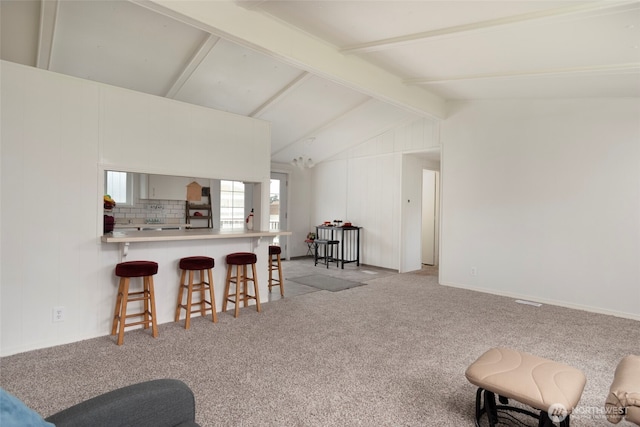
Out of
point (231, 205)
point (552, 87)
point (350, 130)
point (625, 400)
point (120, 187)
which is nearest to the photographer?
point (625, 400)

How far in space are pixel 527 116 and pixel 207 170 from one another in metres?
4.35

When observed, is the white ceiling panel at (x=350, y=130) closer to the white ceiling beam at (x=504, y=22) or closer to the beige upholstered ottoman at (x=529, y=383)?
the white ceiling beam at (x=504, y=22)

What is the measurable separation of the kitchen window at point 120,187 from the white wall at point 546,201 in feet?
15.0

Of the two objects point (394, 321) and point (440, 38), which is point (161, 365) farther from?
point (440, 38)

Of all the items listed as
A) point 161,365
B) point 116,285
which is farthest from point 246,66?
point 161,365

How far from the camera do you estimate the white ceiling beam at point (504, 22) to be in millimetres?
2312

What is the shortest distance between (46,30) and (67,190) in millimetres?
1603

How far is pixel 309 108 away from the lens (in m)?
5.75

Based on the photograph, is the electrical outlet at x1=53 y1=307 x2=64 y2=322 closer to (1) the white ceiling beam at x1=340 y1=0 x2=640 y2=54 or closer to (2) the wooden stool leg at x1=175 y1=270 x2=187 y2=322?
(2) the wooden stool leg at x1=175 y1=270 x2=187 y2=322

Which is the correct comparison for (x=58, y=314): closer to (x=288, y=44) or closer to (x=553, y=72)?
(x=288, y=44)

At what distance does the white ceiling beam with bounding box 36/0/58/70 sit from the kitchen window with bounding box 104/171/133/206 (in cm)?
141

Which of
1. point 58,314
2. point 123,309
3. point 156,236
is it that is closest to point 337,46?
point 156,236

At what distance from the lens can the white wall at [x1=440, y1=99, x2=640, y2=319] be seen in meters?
4.06

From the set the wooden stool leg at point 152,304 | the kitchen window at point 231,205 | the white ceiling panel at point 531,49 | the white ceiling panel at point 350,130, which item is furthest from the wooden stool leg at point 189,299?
the white ceiling panel at point 350,130
